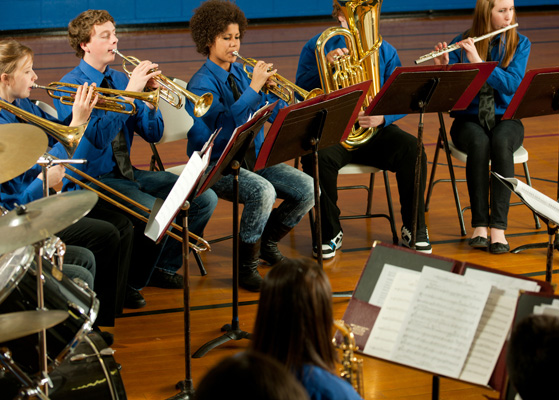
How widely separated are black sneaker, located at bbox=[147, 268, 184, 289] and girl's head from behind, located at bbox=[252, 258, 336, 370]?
83.5 inches

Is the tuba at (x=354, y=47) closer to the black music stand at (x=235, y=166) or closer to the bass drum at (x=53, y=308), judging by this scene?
the black music stand at (x=235, y=166)

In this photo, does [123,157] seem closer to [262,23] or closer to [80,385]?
[80,385]

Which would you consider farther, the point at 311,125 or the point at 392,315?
the point at 311,125

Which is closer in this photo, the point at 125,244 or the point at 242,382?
the point at 242,382

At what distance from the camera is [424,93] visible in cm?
353

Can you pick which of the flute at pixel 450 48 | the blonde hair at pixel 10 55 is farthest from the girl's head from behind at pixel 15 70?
the flute at pixel 450 48

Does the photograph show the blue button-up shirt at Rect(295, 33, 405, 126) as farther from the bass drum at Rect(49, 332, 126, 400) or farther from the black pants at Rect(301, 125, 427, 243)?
the bass drum at Rect(49, 332, 126, 400)

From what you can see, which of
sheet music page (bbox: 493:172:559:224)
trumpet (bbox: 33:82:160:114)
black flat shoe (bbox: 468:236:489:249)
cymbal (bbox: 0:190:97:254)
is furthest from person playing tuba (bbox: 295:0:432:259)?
cymbal (bbox: 0:190:97:254)

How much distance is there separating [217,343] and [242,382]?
6.65 feet

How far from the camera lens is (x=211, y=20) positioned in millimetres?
3914

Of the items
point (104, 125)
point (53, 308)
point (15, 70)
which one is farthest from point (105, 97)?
point (53, 308)

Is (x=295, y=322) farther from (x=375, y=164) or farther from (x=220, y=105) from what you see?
(x=375, y=164)

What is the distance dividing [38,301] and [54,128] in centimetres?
95

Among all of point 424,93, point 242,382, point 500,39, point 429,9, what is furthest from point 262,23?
point 242,382
